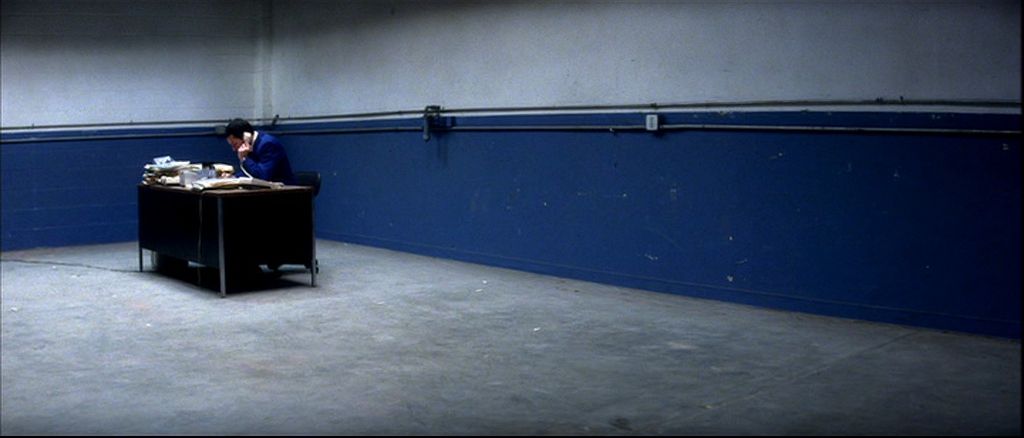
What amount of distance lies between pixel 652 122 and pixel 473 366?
106 inches

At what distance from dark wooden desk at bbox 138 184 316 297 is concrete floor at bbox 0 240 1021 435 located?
9.4 inches

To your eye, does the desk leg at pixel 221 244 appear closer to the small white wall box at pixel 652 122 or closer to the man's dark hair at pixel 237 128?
the man's dark hair at pixel 237 128

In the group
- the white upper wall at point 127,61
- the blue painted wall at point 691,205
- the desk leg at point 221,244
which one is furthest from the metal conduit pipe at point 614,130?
the desk leg at point 221,244

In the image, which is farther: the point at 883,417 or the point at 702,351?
the point at 702,351

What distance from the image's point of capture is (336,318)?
22.0 feet

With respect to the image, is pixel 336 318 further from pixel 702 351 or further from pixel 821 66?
pixel 821 66

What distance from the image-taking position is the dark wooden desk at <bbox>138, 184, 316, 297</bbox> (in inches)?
292

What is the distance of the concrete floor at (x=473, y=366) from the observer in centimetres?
450

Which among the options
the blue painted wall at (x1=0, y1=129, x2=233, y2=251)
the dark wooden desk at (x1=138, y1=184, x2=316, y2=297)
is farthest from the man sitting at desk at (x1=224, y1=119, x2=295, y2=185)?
the blue painted wall at (x1=0, y1=129, x2=233, y2=251)

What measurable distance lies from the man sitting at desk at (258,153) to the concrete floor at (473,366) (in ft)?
3.19

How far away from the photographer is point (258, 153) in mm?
8344

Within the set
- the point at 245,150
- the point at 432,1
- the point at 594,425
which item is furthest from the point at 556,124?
the point at 594,425

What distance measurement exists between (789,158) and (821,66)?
579 millimetres

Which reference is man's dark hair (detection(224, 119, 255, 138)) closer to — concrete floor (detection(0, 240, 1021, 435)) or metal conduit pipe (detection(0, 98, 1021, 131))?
concrete floor (detection(0, 240, 1021, 435))
